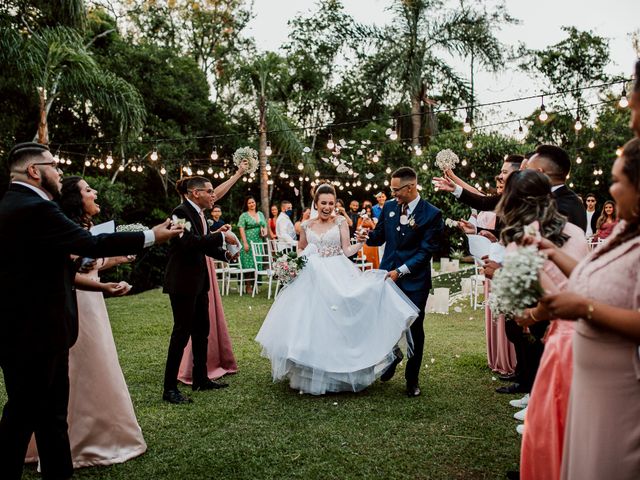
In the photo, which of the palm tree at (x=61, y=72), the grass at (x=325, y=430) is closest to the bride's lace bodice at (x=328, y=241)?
the grass at (x=325, y=430)

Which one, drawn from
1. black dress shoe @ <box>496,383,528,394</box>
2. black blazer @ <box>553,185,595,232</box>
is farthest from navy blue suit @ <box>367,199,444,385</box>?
black blazer @ <box>553,185,595,232</box>

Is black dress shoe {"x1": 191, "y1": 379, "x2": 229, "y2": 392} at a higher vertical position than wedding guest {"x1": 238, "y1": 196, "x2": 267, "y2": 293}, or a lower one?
lower

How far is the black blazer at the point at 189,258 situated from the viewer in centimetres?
518

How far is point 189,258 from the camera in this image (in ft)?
17.3

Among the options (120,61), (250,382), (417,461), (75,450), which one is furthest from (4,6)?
(417,461)

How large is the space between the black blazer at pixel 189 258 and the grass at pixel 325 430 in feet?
3.70

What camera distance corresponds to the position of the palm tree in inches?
444

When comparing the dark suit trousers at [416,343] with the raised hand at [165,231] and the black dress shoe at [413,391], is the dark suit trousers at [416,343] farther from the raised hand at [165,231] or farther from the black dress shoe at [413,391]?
the raised hand at [165,231]

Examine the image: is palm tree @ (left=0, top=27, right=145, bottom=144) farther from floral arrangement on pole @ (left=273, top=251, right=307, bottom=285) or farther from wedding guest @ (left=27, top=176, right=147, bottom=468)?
wedding guest @ (left=27, top=176, right=147, bottom=468)

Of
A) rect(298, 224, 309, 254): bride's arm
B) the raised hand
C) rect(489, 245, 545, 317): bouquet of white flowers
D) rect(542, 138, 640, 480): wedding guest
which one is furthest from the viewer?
rect(298, 224, 309, 254): bride's arm

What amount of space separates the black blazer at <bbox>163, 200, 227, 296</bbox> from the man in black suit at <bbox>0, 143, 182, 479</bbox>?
192 cm

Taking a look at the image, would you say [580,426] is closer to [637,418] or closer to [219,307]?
[637,418]

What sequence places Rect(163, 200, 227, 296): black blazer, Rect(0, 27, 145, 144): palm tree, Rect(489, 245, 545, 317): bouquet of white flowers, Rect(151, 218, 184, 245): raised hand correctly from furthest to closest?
Rect(0, 27, 145, 144): palm tree < Rect(163, 200, 227, 296): black blazer < Rect(151, 218, 184, 245): raised hand < Rect(489, 245, 545, 317): bouquet of white flowers

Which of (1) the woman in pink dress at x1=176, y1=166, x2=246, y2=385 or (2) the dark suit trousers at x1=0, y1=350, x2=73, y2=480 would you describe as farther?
(1) the woman in pink dress at x1=176, y1=166, x2=246, y2=385
